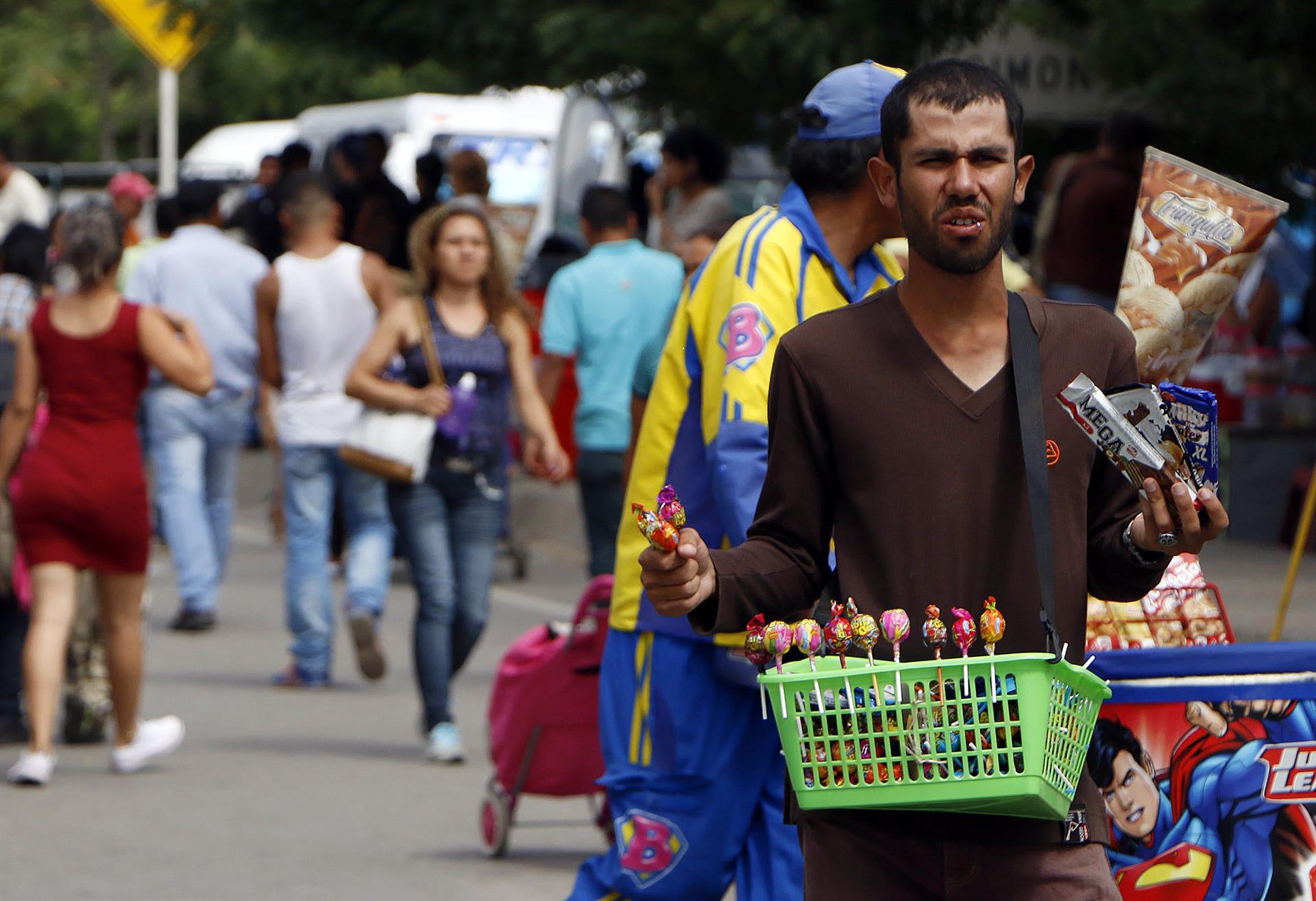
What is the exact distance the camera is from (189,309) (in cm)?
1190

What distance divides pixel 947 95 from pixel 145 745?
5.59m

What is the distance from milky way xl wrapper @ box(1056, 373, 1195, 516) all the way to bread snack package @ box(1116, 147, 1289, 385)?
1.44 m

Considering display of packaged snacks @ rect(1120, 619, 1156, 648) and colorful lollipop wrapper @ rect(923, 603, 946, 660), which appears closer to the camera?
colorful lollipop wrapper @ rect(923, 603, 946, 660)

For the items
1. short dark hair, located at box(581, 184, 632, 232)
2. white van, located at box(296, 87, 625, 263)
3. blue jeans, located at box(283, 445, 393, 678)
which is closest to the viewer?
blue jeans, located at box(283, 445, 393, 678)

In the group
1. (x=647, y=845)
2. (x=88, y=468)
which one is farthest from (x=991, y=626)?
(x=88, y=468)

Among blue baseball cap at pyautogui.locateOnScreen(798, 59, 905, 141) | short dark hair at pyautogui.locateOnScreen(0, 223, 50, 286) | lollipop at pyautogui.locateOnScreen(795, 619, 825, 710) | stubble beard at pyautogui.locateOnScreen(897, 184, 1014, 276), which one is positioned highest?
blue baseball cap at pyautogui.locateOnScreen(798, 59, 905, 141)

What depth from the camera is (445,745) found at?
841 cm

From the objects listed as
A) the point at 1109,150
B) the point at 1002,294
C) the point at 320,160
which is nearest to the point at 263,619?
the point at 1109,150

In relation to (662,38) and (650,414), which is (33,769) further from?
(662,38)

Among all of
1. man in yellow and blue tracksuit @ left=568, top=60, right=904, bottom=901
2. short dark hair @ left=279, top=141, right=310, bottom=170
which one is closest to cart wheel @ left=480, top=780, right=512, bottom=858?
man in yellow and blue tracksuit @ left=568, top=60, right=904, bottom=901

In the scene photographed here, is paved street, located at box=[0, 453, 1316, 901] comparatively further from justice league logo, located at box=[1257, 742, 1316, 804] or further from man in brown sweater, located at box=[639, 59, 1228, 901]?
man in brown sweater, located at box=[639, 59, 1228, 901]

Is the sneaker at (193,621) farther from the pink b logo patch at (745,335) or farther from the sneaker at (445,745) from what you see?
the pink b logo patch at (745,335)

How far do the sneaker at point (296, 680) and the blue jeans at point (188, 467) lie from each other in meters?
1.56

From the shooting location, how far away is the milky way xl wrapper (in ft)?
9.50
